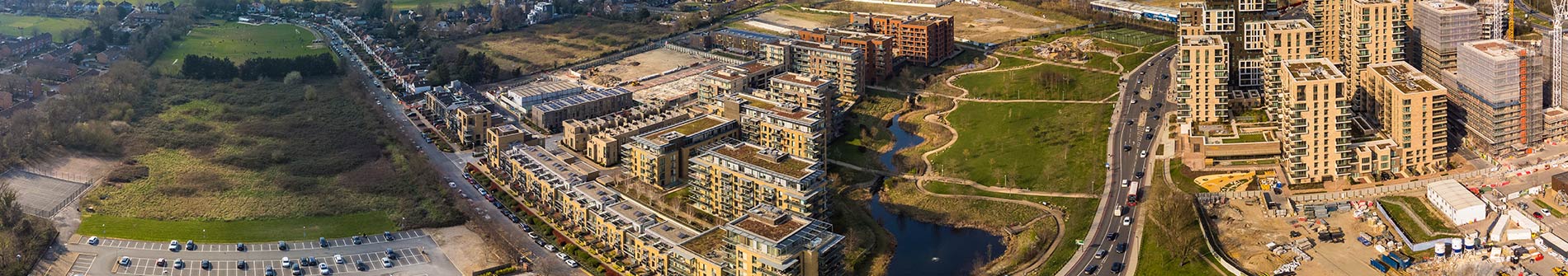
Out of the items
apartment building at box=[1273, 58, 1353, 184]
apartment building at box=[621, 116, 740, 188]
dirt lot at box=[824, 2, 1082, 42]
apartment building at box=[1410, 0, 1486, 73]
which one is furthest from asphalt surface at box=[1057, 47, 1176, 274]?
apartment building at box=[621, 116, 740, 188]

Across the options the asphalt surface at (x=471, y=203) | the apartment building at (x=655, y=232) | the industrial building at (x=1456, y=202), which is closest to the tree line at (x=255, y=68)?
the asphalt surface at (x=471, y=203)

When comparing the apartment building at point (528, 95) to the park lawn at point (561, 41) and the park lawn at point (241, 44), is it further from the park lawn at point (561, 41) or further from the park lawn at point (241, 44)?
the park lawn at point (241, 44)

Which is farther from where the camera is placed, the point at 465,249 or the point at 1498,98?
the point at 1498,98

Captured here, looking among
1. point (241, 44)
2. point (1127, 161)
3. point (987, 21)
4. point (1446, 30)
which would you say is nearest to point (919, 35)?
point (987, 21)

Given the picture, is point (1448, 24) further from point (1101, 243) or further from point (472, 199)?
point (472, 199)

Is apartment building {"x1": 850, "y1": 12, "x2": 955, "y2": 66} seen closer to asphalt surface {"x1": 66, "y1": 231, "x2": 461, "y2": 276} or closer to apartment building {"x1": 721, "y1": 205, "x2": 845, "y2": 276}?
asphalt surface {"x1": 66, "y1": 231, "x2": 461, "y2": 276}

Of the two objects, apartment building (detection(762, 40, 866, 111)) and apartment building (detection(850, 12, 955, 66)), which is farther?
apartment building (detection(850, 12, 955, 66))

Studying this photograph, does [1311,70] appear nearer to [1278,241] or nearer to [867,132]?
[1278,241]
